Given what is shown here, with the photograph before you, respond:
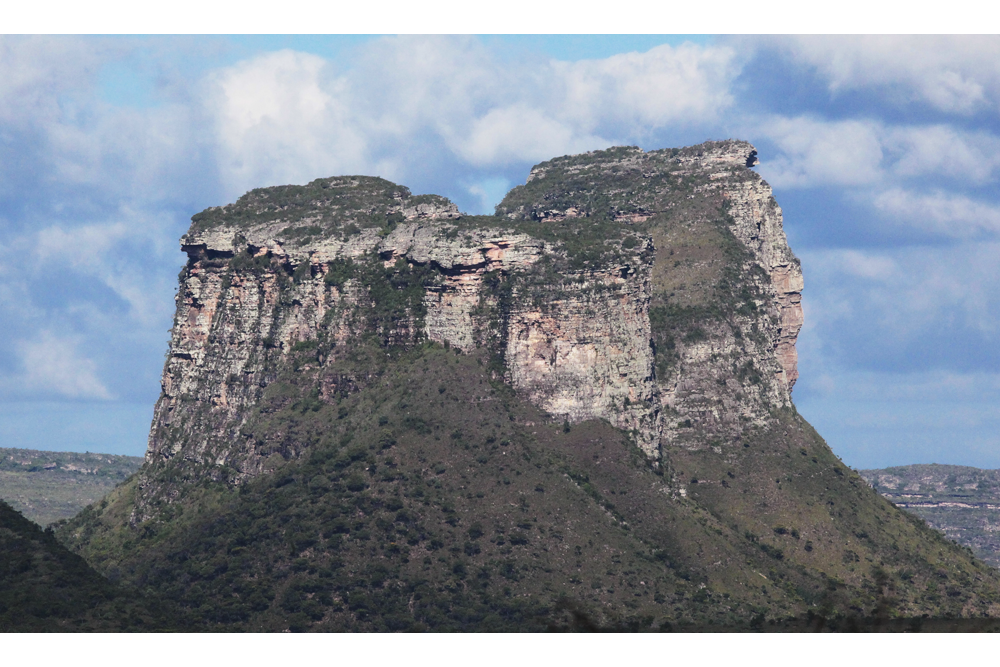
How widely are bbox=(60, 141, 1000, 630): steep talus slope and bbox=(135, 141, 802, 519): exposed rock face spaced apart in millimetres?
251

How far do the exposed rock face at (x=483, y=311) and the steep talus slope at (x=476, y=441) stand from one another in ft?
0.82

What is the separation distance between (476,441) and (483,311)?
13.2 meters

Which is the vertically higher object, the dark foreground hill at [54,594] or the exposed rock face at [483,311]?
the exposed rock face at [483,311]

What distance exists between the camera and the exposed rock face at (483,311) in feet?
427

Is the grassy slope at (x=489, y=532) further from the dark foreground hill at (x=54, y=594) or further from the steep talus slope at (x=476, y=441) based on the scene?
the dark foreground hill at (x=54, y=594)

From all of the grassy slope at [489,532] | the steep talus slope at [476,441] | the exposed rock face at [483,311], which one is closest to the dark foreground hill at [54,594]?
the grassy slope at [489,532]

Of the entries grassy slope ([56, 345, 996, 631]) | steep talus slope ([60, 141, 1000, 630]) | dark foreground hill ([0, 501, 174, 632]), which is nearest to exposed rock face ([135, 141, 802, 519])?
steep talus slope ([60, 141, 1000, 630])

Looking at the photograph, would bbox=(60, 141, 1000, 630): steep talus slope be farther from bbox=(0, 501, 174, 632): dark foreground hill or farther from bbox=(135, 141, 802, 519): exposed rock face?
bbox=(0, 501, 174, 632): dark foreground hill

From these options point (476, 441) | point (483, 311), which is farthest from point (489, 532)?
point (483, 311)

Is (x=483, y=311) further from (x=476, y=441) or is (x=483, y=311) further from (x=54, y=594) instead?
(x=54, y=594)

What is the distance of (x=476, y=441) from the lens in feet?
408

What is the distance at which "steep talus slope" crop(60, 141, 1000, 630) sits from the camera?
112 metres
